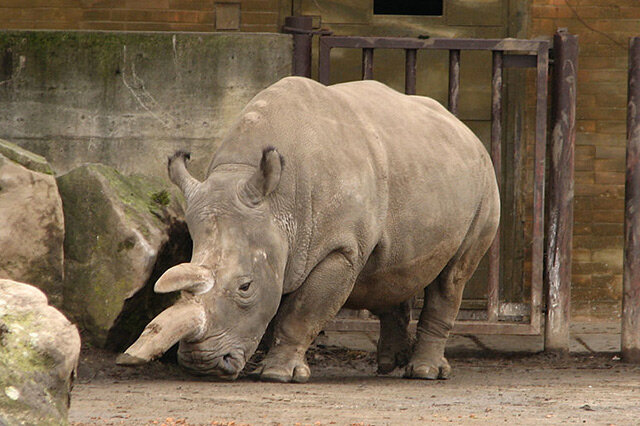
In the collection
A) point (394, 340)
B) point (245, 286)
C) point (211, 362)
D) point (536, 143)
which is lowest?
point (394, 340)

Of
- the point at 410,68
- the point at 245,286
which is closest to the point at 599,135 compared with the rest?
the point at 410,68

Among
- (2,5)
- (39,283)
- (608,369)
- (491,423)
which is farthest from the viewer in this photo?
(2,5)

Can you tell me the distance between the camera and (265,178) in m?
6.65

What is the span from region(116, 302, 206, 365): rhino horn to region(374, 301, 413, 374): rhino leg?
2.18 metres

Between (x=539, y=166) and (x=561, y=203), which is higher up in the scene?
(x=539, y=166)

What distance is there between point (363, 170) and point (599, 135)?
13.4ft

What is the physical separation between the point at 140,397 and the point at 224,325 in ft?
1.78

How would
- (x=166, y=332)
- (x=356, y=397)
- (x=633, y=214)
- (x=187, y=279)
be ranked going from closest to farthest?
(x=166, y=332) → (x=187, y=279) → (x=356, y=397) → (x=633, y=214)

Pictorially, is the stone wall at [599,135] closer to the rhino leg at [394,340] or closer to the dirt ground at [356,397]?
the dirt ground at [356,397]

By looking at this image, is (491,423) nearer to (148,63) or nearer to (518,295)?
(148,63)

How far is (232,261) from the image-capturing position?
256 inches

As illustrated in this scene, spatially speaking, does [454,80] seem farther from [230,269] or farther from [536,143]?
Result: [230,269]

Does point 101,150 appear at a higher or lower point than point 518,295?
higher

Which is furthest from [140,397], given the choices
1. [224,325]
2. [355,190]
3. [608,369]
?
[608,369]
